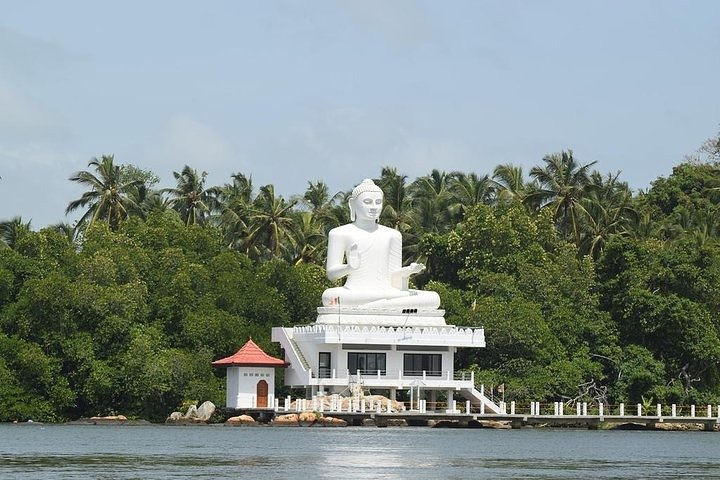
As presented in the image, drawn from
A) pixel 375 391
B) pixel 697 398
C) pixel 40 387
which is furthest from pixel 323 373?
pixel 697 398

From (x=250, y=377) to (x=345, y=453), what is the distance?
66.3 ft

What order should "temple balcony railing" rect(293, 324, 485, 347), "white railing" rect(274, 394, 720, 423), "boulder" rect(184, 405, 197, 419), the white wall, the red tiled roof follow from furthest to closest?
"temple balcony railing" rect(293, 324, 485, 347), the white wall, the red tiled roof, "boulder" rect(184, 405, 197, 419), "white railing" rect(274, 394, 720, 423)

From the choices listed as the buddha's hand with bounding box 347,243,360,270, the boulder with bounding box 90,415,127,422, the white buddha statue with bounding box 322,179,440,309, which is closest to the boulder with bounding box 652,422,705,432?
the white buddha statue with bounding box 322,179,440,309

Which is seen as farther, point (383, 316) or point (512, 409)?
point (383, 316)

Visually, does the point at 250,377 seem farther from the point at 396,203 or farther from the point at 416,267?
the point at 396,203

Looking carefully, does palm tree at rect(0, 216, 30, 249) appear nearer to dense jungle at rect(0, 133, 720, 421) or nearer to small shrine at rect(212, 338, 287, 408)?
dense jungle at rect(0, 133, 720, 421)

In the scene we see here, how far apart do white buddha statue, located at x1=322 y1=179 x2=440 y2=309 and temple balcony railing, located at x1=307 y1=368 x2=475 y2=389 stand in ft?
9.77

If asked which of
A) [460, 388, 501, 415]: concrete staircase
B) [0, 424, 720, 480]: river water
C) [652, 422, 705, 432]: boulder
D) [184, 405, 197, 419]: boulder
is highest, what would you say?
[460, 388, 501, 415]: concrete staircase

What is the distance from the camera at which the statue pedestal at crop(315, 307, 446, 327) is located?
66438 millimetres

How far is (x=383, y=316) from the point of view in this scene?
66875 millimetres

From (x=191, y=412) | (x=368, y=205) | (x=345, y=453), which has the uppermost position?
(x=368, y=205)

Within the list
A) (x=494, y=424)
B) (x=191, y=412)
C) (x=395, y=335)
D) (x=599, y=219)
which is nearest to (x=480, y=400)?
(x=494, y=424)

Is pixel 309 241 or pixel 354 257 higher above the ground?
pixel 309 241

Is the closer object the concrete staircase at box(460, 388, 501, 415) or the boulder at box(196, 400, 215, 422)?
the boulder at box(196, 400, 215, 422)
